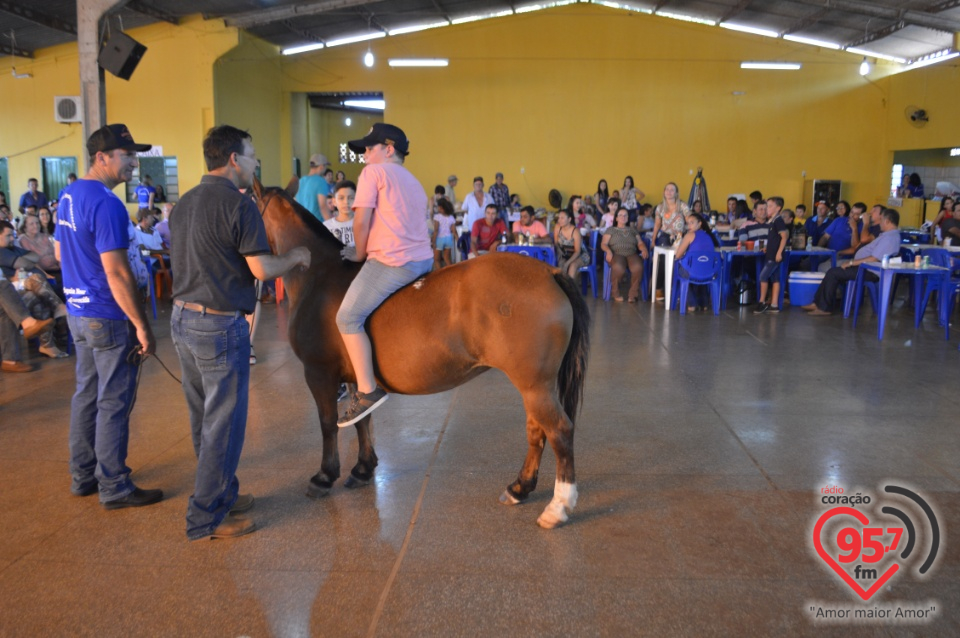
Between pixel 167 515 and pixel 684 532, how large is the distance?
2.45 meters

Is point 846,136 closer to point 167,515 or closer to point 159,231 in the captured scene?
point 159,231

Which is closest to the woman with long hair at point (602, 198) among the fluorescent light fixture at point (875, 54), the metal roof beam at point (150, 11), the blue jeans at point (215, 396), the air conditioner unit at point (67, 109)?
the fluorescent light fixture at point (875, 54)

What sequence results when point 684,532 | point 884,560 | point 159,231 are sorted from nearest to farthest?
point 884,560 < point 684,532 < point 159,231

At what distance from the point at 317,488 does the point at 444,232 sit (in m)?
8.73

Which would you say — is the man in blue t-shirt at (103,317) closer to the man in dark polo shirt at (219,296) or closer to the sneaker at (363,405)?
the man in dark polo shirt at (219,296)

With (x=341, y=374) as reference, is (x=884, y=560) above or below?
below

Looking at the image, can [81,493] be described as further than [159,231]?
No

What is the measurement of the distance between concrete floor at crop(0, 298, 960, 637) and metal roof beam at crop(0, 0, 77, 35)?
10.3 m

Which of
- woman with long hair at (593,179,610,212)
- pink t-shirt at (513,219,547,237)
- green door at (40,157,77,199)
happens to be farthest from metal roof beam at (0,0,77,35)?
woman with long hair at (593,179,610,212)

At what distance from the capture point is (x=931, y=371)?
6.08 metres

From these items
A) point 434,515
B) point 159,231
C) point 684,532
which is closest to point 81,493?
point 434,515

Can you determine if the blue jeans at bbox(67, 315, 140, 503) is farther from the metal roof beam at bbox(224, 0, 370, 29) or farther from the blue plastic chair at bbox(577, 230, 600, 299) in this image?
the metal roof beam at bbox(224, 0, 370, 29)

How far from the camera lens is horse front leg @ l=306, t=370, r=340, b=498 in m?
3.54

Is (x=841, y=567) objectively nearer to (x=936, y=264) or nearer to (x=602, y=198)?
(x=936, y=264)
